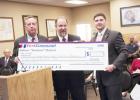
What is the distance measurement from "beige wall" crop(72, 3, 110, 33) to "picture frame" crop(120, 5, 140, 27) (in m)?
1.24

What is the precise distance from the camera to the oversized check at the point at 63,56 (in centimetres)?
279

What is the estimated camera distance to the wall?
325 inches

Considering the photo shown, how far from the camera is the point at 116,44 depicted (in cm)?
282

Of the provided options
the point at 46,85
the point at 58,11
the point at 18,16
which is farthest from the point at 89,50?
the point at 58,11

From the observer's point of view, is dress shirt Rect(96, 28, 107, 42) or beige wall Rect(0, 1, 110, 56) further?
beige wall Rect(0, 1, 110, 56)

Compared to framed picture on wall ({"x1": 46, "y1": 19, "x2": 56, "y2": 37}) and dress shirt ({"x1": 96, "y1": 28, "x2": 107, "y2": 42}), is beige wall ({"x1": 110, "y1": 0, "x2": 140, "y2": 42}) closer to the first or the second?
framed picture on wall ({"x1": 46, "y1": 19, "x2": 56, "y2": 37})

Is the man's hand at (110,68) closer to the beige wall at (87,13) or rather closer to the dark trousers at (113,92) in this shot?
the dark trousers at (113,92)

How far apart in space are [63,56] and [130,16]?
711cm

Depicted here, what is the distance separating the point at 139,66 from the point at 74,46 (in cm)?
206

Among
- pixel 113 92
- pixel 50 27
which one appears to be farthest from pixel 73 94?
pixel 50 27

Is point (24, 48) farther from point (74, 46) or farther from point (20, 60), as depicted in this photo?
point (74, 46)

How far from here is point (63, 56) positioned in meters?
2.85

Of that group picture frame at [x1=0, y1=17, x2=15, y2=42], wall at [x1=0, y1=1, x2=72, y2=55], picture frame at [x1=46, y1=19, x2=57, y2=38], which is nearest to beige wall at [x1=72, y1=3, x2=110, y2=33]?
wall at [x1=0, y1=1, x2=72, y2=55]

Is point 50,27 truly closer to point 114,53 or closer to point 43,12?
point 43,12
